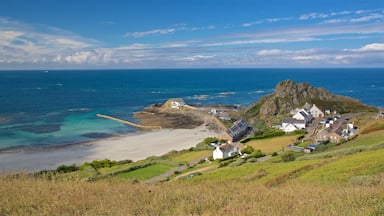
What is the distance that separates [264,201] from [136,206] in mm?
2954

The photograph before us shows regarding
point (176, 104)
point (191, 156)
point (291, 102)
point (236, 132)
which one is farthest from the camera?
point (176, 104)

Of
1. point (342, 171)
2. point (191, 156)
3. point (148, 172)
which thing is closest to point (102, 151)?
point (191, 156)

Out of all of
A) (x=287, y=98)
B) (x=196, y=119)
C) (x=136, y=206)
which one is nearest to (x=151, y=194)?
(x=136, y=206)

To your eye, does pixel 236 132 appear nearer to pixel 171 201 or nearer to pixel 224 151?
pixel 224 151

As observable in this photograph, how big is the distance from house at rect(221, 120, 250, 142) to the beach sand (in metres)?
5.70

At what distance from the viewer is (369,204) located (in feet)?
25.5

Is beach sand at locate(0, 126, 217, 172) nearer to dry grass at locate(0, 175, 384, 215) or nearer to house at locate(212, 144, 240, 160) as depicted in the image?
house at locate(212, 144, 240, 160)

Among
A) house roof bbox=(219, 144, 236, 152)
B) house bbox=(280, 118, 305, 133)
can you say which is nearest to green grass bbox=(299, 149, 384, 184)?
house roof bbox=(219, 144, 236, 152)

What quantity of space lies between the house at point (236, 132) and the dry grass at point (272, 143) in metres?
6.68

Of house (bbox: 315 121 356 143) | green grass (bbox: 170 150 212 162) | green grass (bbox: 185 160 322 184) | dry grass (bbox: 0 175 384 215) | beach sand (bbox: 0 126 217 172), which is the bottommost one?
beach sand (bbox: 0 126 217 172)

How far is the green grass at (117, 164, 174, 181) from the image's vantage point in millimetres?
32888

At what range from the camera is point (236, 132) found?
64500mm

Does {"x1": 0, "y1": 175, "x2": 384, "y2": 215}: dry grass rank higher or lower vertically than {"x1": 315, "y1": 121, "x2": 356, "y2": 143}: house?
higher

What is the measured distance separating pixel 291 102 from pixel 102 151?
190ft
